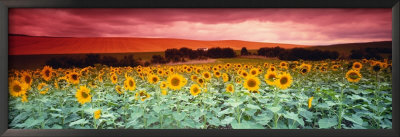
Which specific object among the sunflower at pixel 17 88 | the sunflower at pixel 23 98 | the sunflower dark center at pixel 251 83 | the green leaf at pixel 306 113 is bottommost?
the green leaf at pixel 306 113

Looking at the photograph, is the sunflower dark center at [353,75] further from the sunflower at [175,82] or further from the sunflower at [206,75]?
the sunflower at [175,82]

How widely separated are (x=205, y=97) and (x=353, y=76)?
2.30 metres

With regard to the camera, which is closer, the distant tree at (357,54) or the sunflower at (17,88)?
the sunflower at (17,88)

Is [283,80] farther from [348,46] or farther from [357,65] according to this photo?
[357,65]

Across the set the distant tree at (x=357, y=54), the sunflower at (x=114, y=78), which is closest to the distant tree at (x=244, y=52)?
the distant tree at (x=357, y=54)

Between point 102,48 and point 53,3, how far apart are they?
3.23 feet

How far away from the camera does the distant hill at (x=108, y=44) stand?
180 inches

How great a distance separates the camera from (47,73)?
460cm

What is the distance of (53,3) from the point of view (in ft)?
13.9

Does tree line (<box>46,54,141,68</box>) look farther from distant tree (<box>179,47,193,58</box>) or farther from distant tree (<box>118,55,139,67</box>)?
distant tree (<box>179,47,193,58</box>)

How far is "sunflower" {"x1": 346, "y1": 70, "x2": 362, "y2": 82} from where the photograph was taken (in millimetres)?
4297

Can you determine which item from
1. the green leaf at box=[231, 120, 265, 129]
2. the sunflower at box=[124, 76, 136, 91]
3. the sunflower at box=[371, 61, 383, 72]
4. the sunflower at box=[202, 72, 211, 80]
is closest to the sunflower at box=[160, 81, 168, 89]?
the sunflower at box=[124, 76, 136, 91]

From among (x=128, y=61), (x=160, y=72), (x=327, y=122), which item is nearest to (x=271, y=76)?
(x=327, y=122)

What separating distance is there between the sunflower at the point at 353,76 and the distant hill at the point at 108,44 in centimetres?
93
